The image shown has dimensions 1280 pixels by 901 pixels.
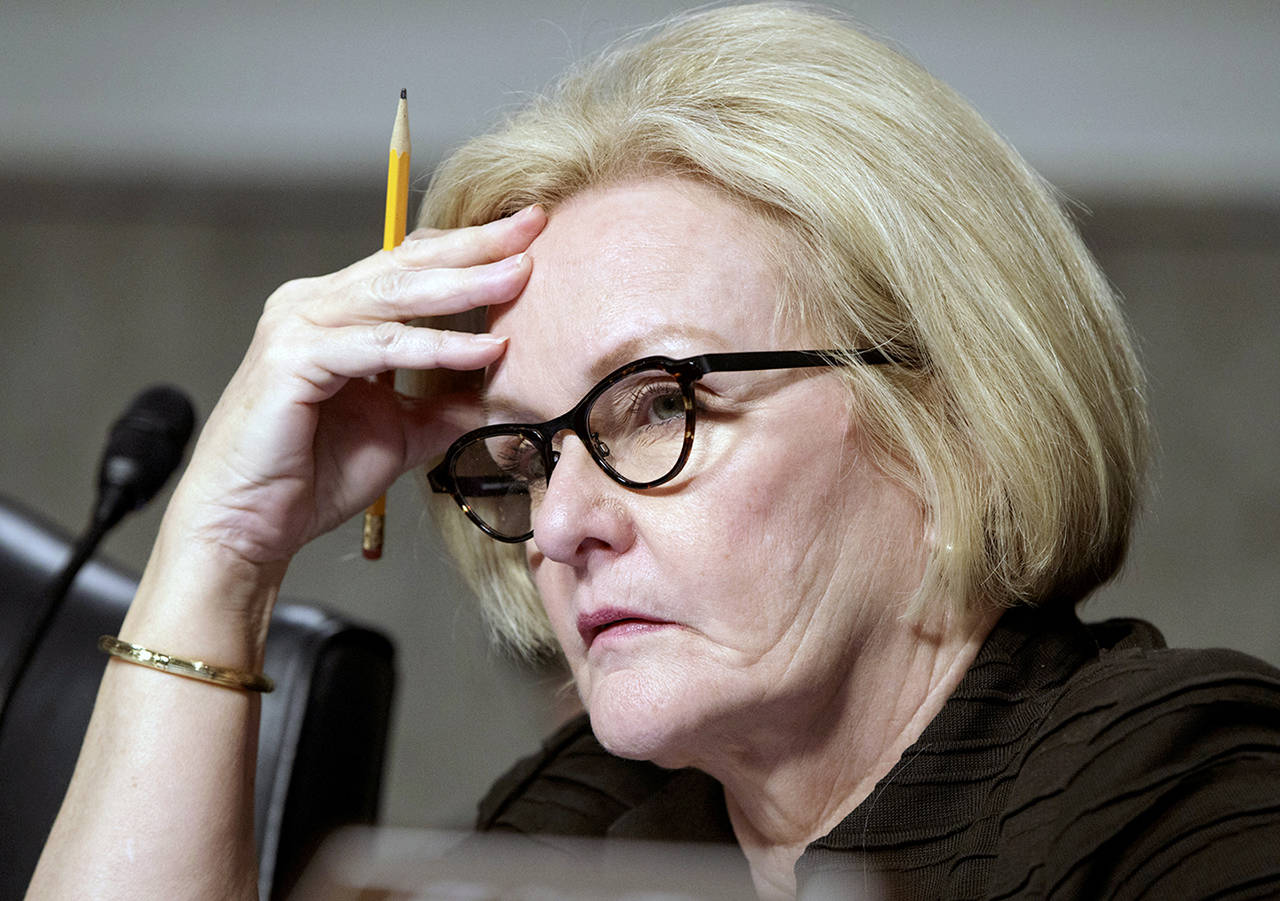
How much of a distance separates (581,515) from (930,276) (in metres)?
0.34

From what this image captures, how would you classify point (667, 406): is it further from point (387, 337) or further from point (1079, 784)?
point (1079, 784)

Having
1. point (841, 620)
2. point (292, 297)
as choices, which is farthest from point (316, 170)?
point (841, 620)

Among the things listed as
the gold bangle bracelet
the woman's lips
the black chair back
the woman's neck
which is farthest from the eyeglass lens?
the black chair back

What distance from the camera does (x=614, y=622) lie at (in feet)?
3.06

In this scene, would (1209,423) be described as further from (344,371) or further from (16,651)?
(16,651)

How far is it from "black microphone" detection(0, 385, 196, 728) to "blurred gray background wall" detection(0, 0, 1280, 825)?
916mm

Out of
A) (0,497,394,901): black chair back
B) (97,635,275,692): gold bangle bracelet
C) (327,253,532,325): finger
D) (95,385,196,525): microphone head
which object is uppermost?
(327,253,532,325): finger

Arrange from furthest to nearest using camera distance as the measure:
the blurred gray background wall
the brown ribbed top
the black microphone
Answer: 1. the blurred gray background wall
2. the black microphone
3. the brown ribbed top

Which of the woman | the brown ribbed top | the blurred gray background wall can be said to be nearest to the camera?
the brown ribbed top

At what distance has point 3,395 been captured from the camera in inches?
124

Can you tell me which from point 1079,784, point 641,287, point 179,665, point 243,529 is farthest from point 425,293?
point 1079,784

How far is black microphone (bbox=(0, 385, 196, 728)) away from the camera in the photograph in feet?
Result: 3.82

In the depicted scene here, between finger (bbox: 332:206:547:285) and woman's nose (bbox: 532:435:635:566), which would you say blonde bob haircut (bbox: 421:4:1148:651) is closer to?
finger (bbox: 332:206:547:285)

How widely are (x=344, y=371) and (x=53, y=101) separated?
85.8 inches
